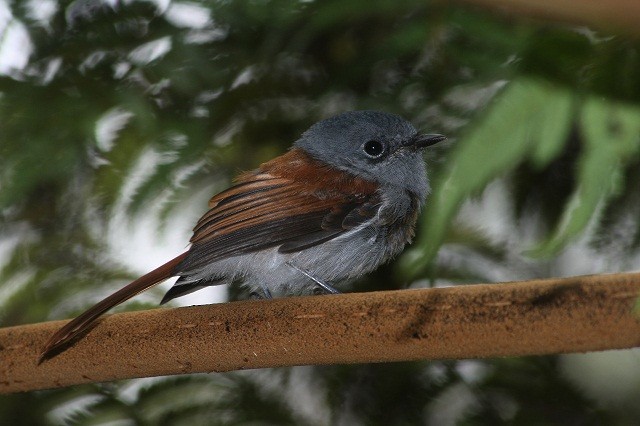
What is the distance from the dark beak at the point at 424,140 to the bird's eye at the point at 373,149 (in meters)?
0.12

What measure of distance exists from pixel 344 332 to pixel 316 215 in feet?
2.46

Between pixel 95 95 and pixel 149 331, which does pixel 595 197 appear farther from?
pixel 95 95

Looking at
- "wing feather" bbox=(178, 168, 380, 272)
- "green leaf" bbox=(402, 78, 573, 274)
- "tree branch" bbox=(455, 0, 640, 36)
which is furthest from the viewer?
"wing feather" bbox=(178, 168, 380, 272)

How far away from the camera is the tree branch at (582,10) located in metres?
0.49

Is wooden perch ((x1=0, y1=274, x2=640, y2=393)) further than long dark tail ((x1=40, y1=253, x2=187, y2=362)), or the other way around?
long dark tail ((x1=40, y1=253, x2=187, y2=362))

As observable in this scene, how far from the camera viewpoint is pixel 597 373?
2303mm

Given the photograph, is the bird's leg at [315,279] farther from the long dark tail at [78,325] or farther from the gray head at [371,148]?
the long dark tail at [78,325]

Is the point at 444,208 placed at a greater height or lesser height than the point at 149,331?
greater

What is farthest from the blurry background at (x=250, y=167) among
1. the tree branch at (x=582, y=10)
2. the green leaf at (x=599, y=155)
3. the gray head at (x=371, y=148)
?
the tree branch at (x=582, y=10)

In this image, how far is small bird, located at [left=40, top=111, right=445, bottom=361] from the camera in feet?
6.23

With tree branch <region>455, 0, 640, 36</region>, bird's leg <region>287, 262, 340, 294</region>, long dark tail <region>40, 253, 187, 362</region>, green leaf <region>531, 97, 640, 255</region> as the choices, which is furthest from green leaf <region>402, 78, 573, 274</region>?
bird's leg <region>287, 262, 340, 294</region>

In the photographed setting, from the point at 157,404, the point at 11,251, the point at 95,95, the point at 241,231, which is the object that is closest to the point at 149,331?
the point at 241,231

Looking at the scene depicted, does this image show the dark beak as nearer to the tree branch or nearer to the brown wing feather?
the brown wing feather

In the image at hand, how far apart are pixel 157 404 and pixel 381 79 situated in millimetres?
1213
